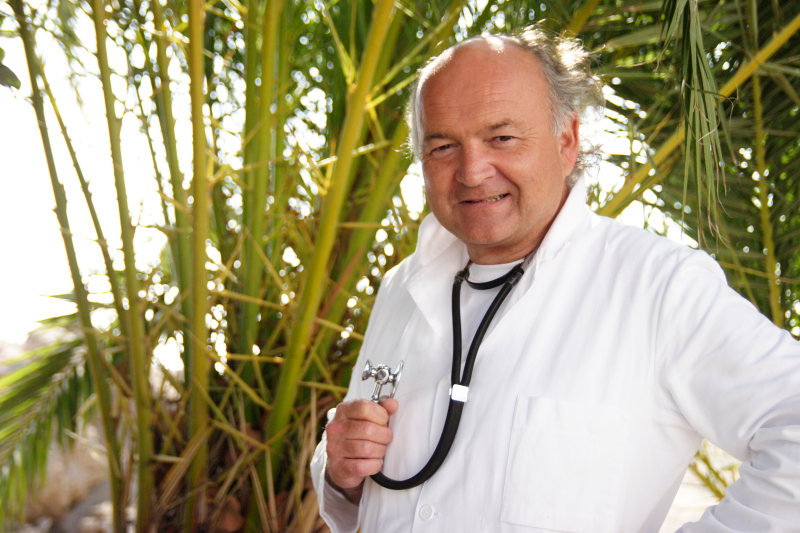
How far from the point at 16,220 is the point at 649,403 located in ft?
5.42

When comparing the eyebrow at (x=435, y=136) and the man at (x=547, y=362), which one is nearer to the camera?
the man at (x=547, y=362)

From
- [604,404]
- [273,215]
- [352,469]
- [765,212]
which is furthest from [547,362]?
[765,212]

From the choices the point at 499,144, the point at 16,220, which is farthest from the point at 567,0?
the point at 16,220

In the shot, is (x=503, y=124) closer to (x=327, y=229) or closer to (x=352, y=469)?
(x=327, y=229)

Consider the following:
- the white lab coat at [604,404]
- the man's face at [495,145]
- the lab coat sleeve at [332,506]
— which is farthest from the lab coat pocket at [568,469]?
the lab coat sleeve at [332,506]

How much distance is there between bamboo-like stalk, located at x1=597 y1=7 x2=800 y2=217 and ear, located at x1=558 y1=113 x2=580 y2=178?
14cm

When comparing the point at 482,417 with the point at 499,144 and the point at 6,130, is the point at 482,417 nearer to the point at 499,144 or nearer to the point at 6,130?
the point at 499,144

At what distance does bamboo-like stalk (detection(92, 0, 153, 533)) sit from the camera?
3.98ft

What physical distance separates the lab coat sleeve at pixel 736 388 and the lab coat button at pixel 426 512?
0.32 metres

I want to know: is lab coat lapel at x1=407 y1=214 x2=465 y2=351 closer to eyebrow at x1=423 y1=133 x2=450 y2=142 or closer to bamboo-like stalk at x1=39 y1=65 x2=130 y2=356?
eyebrow at x1=423 y1=133 x2=450 y2=142

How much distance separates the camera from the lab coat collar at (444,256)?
943mm

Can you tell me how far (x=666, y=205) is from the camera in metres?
1.56

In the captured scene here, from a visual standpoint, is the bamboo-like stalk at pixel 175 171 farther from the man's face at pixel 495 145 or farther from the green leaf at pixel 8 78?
the man's face at pixel 495 145

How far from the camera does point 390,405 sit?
919 mm
